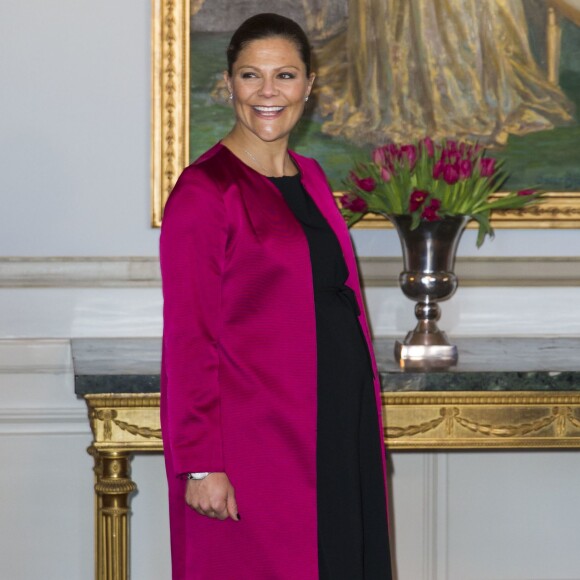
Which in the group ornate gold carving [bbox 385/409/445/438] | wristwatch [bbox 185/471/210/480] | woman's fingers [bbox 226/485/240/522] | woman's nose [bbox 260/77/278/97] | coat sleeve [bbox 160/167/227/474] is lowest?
ornate gold carving [bbox 385/409/445/438]

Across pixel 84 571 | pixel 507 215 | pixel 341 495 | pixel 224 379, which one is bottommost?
pixel 84 571

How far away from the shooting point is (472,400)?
286cm

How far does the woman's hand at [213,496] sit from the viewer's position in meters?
1.92

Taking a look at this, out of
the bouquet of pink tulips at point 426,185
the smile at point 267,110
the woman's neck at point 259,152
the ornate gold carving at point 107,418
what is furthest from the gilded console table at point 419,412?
the smile at point 267,110

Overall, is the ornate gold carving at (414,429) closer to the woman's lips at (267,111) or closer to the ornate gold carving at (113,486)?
the ornate gold carving at (113,486)

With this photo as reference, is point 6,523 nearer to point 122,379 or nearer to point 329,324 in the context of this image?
point 122,379

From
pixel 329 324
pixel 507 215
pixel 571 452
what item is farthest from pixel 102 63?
pixel 571 452

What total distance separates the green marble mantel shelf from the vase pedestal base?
35 millimetres

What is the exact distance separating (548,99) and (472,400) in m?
1.15

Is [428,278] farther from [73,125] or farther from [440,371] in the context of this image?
[73,125]


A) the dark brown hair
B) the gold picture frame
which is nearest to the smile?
the dark brown hair

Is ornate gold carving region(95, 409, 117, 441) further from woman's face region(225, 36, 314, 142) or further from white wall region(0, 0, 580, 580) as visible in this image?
Answer: woman's face region(225, 36, 314, 142)

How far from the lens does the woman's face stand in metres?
2.09

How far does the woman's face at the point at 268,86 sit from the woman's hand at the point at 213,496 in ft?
2.32
